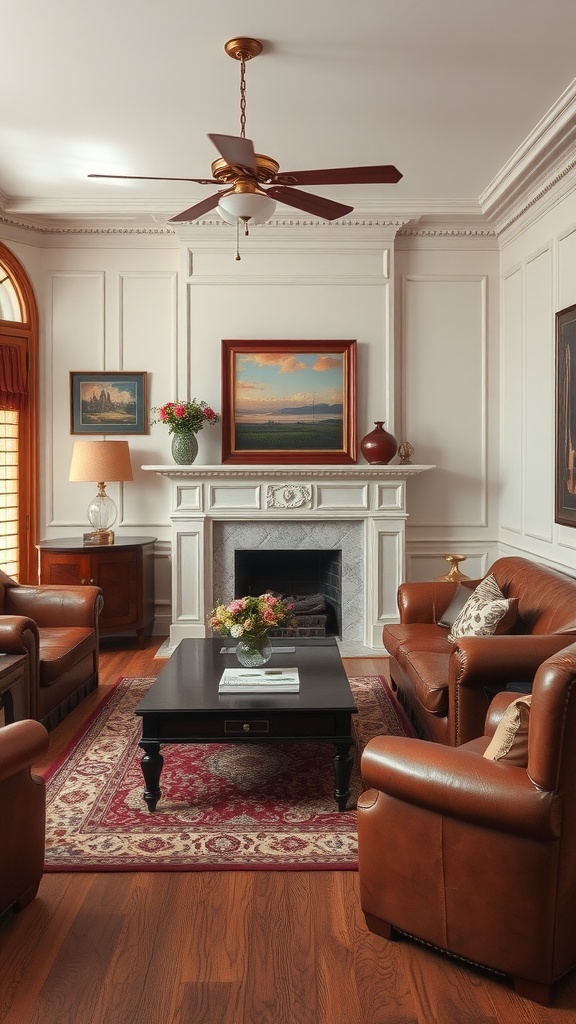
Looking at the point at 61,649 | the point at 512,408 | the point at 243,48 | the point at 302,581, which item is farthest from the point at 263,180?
the point at 302,581

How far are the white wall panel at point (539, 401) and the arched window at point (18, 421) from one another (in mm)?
3886

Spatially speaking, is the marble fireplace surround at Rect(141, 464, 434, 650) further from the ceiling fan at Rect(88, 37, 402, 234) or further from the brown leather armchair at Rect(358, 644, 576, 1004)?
the brown leather armchair at Rect(358, 644, 576, 1004)

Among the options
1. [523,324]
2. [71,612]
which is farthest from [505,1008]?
[523,324]

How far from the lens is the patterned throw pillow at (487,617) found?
3.86m

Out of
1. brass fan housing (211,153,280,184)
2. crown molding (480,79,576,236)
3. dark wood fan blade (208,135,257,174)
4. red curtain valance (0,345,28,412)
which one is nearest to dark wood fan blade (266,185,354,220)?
brass fan housing (211,153,280,184)

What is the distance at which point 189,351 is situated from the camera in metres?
6.34

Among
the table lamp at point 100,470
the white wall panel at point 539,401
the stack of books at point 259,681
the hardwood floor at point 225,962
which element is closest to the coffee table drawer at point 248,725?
the stack of books at point 259,681

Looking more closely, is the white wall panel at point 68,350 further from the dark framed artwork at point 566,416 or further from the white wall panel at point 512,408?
the dark framed artwork at point 566,416

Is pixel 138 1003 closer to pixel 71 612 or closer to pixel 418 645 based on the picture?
pixel 418 645

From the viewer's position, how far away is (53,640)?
4559mm

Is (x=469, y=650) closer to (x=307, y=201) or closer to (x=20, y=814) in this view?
(x=20, y=814)

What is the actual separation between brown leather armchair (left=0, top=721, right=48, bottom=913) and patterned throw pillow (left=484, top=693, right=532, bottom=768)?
1.39 metres

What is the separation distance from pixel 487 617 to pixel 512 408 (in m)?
2.72

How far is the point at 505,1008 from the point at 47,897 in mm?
1499
